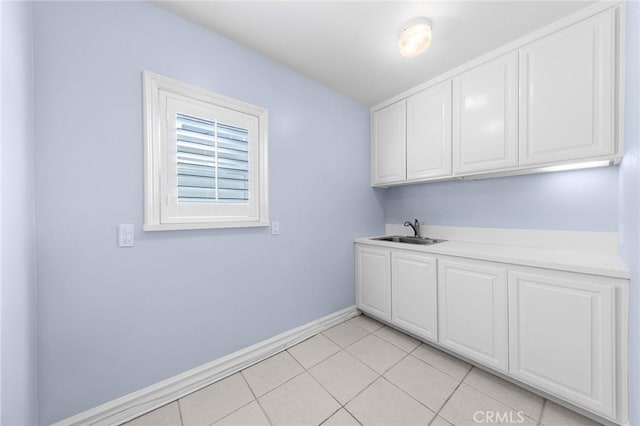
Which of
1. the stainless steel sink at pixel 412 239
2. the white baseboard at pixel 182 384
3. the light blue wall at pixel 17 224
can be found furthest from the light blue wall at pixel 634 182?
the light blue wall at pixel 17 224

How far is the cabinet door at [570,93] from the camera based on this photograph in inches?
52.4

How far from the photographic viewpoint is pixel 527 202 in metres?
1.89

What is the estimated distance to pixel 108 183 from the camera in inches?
49.7

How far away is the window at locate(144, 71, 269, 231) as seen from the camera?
1383 mm

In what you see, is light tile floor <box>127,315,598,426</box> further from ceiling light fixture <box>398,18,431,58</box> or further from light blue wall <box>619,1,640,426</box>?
ceiling light fixture <box>398,18,431,58</box>

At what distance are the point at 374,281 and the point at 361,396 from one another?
1.07 metres

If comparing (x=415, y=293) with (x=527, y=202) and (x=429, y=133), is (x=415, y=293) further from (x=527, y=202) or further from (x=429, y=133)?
(x=429, y=133)

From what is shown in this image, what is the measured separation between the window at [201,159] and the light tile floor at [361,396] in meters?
1.10

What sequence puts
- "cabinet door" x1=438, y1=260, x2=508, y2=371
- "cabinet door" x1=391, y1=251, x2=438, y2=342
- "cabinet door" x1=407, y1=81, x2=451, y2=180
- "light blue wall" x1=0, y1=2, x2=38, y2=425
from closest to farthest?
"light blue wall" x1=0, y1=2, x2=38, y2=425, "cabinet door" x1=438, y1=260, x2=508, y2=371, "cabinet door" x1=391, y1=251, x2=438, y2=342, "cabinet door" x1=407, y1=81, x2=451, y2=180

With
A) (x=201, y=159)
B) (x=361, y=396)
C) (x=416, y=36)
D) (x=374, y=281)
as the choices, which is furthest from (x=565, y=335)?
(x=201, y=159)

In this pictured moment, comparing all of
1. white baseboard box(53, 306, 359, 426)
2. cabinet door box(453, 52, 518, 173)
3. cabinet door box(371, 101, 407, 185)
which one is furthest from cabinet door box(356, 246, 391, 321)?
cabinet door box(453, 52, 518, 173)

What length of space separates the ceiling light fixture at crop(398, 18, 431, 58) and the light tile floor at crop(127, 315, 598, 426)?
2250mm

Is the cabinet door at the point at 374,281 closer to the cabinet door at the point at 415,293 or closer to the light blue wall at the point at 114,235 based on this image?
the cabinet door at the point at 415,293

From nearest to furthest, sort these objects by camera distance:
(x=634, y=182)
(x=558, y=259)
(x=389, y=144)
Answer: (x=634, y=182)
(x=558, y=259)
(x=389, y=144)
